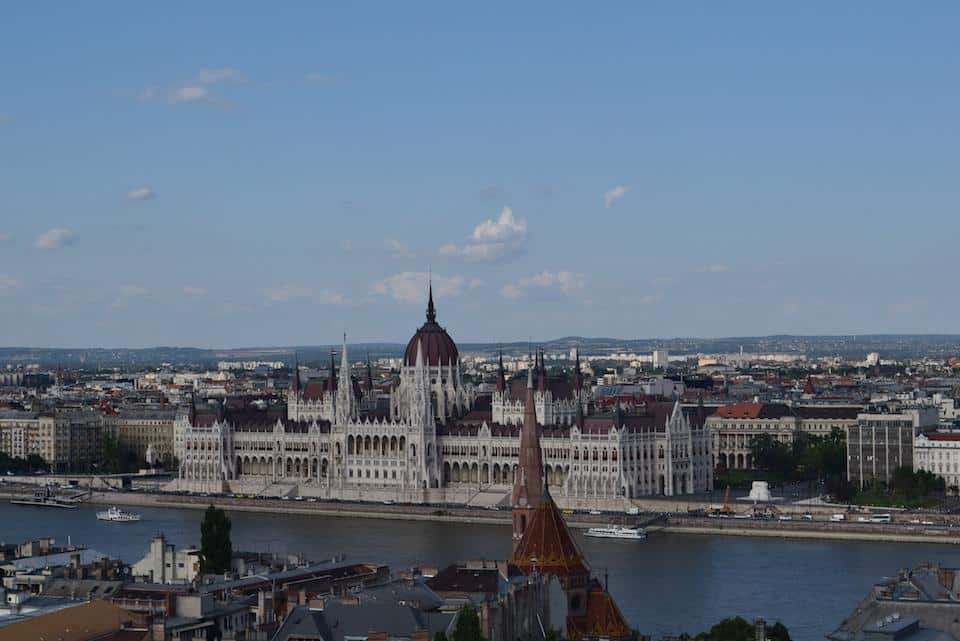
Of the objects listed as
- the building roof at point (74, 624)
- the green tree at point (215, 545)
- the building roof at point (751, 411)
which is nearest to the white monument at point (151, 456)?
the building roof at point (751, 411)

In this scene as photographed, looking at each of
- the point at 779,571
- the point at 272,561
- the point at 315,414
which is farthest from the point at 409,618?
the point at 315,414

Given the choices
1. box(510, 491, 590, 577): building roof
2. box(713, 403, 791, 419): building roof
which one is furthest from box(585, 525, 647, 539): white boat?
box(510, 491, 590, 577): building roof

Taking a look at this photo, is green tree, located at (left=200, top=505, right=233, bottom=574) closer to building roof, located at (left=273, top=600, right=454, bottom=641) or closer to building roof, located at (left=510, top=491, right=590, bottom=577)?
building roof, located at (left=510, top=491, right=590, bottom=577)

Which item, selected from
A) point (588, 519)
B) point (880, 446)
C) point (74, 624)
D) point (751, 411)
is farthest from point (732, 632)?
point (751, 411)

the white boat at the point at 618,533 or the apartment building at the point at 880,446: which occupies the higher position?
the apartment building at the point at 880,446

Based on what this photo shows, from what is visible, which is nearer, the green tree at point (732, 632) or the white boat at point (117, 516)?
the green tree at point (732, 632)

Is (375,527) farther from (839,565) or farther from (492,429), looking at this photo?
(839,565)

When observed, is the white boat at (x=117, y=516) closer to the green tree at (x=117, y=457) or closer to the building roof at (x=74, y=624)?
the green tree at (x=117, y=457)
